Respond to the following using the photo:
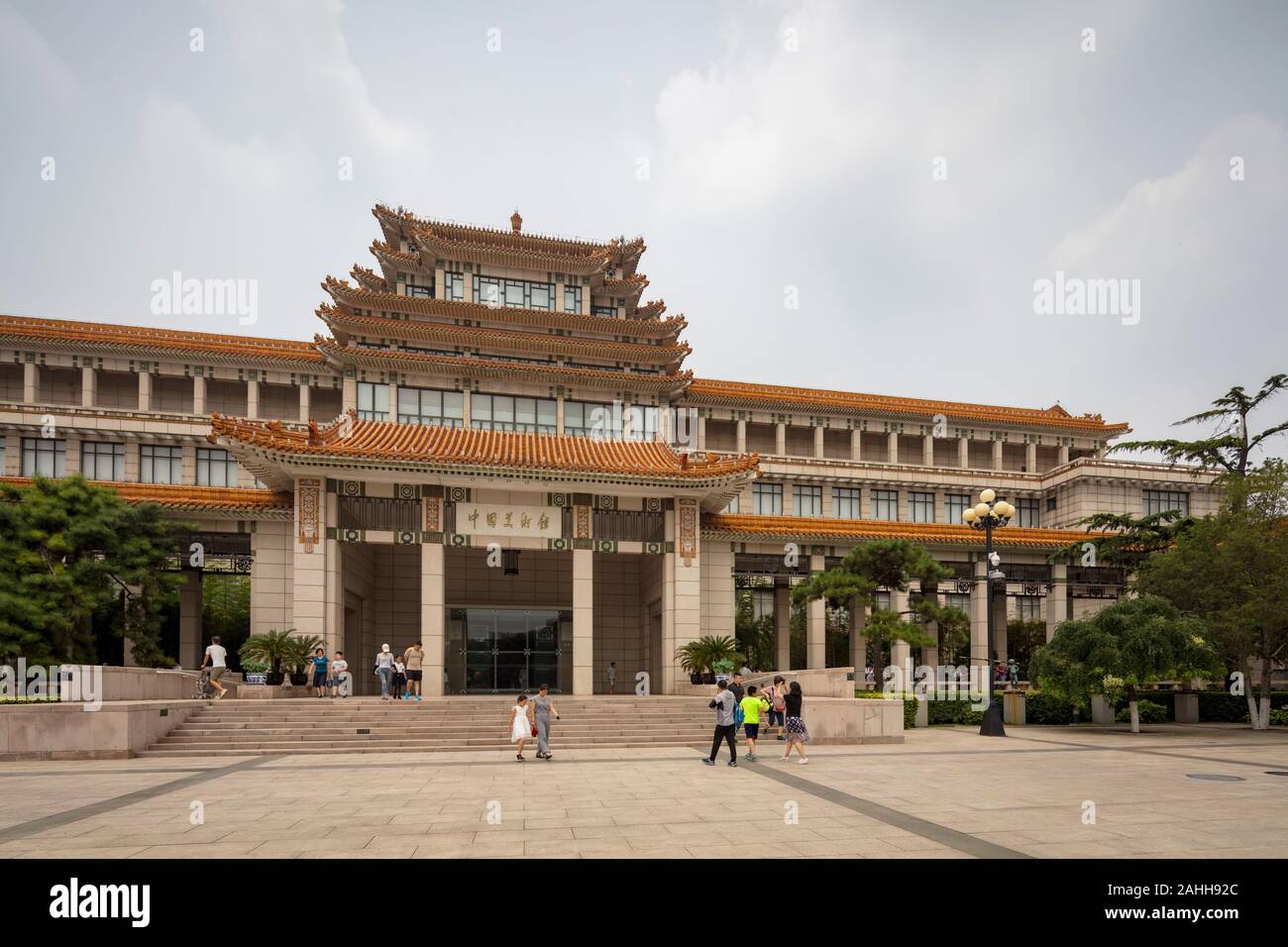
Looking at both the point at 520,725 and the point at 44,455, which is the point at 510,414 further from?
the point at 44,455

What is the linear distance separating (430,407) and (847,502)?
2210 cm

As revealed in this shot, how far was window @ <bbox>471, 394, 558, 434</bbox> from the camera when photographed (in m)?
32.4

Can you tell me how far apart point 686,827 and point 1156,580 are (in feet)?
82.0

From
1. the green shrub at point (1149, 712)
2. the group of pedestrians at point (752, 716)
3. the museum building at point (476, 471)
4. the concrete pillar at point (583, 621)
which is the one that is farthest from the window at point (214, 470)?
the green shrub at point (1149, 712)

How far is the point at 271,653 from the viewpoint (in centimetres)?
2334

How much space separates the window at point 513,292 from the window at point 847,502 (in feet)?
58.6

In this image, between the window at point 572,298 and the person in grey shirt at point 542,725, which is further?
the window at point 572,298

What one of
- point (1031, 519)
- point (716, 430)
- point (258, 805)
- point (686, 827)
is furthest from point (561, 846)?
point (1031, 519)

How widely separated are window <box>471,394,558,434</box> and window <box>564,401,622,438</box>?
720 millimetres

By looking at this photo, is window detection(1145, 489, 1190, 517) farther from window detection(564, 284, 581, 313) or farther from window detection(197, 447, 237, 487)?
window detection(197, 447, 237, 487)

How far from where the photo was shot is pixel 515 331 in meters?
33.9

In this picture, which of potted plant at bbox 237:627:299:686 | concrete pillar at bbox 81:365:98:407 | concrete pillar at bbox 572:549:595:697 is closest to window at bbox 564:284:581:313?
concrete pillar at bbox 572:549:595:697

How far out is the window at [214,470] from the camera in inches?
1403

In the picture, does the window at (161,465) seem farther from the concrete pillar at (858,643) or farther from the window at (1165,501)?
the window at (1165,501)
